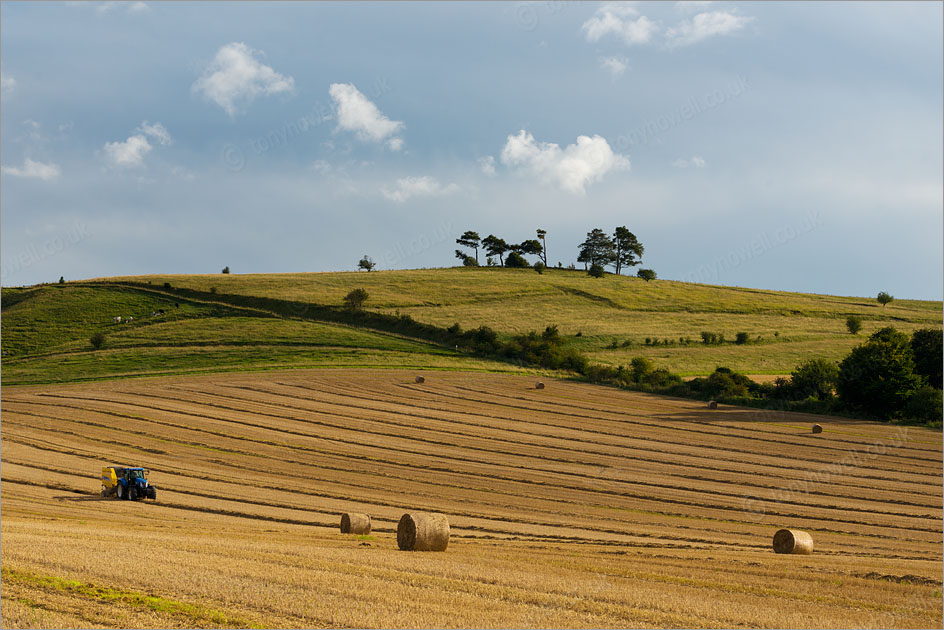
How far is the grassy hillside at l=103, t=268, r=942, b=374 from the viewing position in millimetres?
70125

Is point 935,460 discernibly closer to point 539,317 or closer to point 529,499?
point 529,499

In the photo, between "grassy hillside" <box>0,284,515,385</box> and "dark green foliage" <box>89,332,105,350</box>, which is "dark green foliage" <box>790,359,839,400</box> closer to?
"grassy hillside" <box>0,284,515,385</box>

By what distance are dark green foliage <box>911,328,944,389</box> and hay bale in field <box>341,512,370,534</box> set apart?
4254 cm

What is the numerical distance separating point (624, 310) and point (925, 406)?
42883mm

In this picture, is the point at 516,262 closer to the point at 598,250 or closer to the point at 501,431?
the point at 598,250

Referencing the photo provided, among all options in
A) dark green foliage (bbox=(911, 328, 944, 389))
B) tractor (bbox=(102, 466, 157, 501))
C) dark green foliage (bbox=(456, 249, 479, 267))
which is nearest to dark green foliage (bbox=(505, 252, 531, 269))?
dark green foliage (bbox=(456, 249, 479, 267))

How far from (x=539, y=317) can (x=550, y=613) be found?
67795 mm

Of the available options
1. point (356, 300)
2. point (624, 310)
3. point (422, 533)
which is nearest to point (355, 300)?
point (356, 300)

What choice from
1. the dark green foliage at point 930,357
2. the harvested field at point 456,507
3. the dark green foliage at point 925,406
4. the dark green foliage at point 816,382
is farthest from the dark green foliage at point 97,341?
the dark green foliage at point 930,357

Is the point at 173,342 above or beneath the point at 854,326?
beneath

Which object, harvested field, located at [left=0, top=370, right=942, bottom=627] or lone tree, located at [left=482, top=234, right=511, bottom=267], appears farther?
lone tree, located at [left=482, top=234, right=511, bottom=267]

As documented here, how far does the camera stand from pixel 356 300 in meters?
78.6

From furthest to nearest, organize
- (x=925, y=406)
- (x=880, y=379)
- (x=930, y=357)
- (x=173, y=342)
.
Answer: (x=173, y=342)
(x=930, y=357)
(x=880, y=379)
(x=925, y=406)

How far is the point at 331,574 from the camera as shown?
15.3 m
